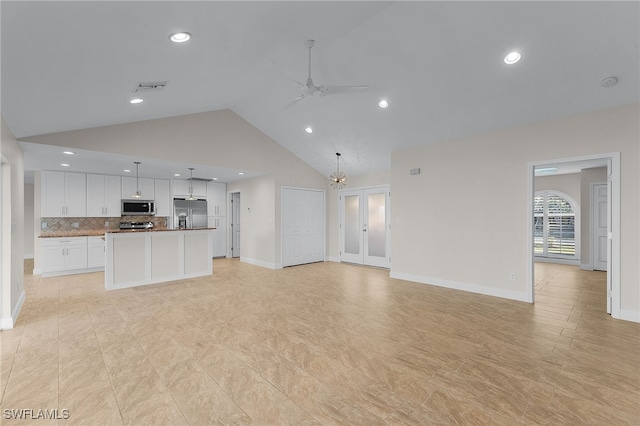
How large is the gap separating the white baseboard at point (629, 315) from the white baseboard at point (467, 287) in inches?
41.9

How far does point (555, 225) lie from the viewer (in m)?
8.90

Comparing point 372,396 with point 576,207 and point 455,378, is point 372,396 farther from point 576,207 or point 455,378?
point 576,207

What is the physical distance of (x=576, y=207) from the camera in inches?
336

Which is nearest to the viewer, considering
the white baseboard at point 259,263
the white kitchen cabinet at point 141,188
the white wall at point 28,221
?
the white baseboard at point 259,263

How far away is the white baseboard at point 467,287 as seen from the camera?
4.87 meters

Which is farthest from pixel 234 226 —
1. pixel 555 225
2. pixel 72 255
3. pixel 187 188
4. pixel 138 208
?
pixel 555 225

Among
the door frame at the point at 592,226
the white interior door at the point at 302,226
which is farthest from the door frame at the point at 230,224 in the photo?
the door frame at the point at 592,226

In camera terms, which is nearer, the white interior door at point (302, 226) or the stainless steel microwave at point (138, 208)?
the stainless steel microwave at point (138, 208)

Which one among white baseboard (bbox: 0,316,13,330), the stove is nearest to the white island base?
white baseboard (bbox: 0,316,13,330)

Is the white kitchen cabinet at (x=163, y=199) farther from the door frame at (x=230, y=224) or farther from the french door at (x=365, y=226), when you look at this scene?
the french door at (x=365, y=226)

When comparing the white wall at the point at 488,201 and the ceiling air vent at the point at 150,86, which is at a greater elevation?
the ceiling air vent at the point at 150,86

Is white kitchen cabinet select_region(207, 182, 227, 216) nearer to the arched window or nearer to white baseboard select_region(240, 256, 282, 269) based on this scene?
white baseboard select_region(240, 256, 282, 269)

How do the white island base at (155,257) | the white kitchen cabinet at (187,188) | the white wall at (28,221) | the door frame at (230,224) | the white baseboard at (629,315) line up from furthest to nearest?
the door frame at (230,224), the white wall at (28,221), the white kitchen cabinet at (187,188), the white island base at (155,257), the white baseboard at (629,315)

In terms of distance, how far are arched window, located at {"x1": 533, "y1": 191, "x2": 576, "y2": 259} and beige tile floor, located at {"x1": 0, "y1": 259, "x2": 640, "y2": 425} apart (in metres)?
4.43
